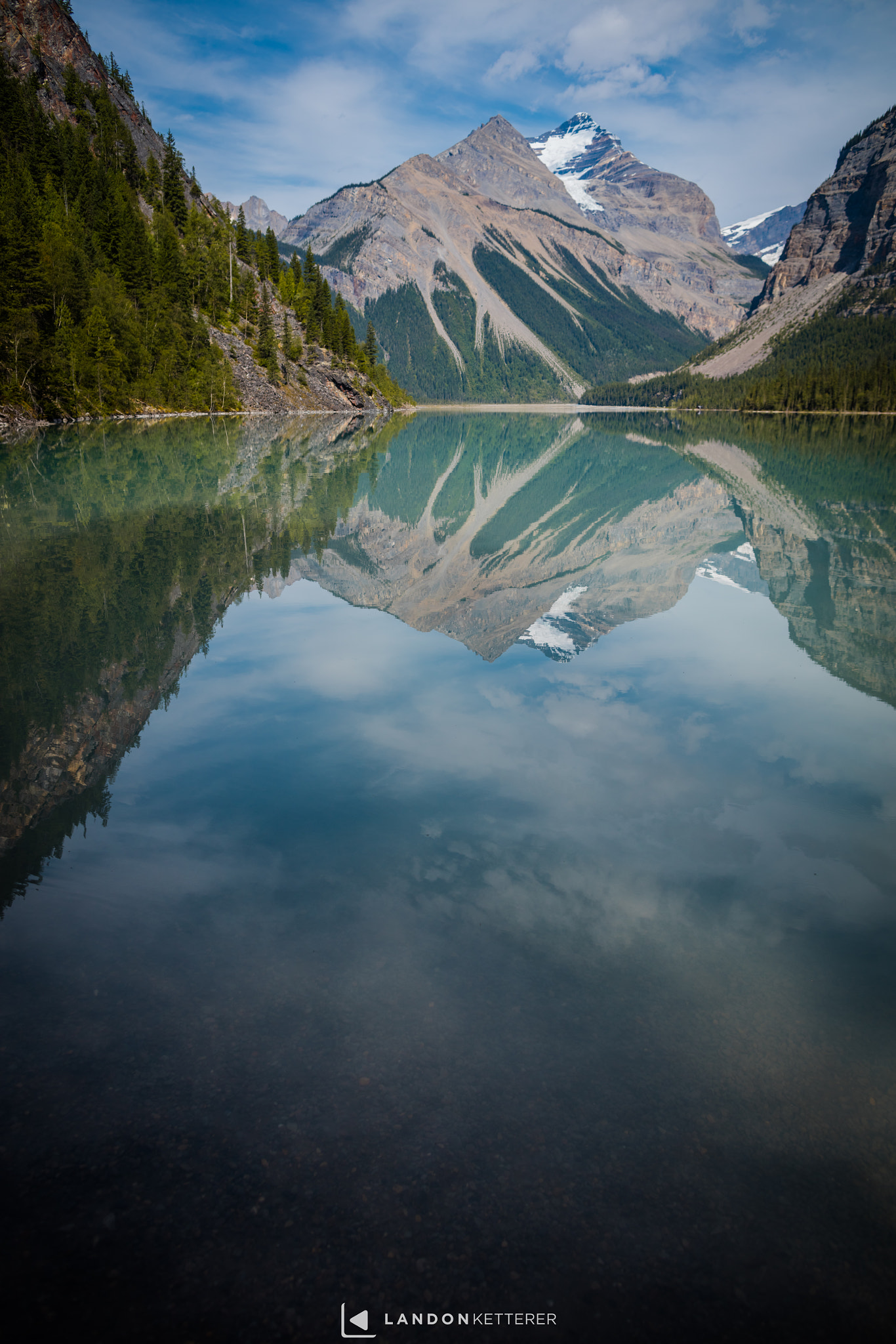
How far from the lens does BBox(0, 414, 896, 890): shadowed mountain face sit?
10.0 meters

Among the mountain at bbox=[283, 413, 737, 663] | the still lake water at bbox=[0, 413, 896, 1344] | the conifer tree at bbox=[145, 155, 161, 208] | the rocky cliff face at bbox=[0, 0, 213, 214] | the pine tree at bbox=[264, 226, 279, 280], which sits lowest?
the still lake water at bbox=[0, 413, 896, 1344]

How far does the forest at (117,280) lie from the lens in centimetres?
6084

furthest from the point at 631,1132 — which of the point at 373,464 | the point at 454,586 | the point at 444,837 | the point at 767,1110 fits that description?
the point at 373,464

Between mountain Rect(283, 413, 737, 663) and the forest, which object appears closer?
mountain Rect(283, 413, 737, 663)

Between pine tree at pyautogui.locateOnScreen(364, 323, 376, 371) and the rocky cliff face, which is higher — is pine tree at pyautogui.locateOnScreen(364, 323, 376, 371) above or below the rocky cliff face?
below

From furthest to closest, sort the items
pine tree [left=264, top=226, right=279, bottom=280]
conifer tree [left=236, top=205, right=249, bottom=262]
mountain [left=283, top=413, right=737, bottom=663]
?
pine tree [left=264, top=226, right=279, bottom=280], conifer tree [left=236, top=205, right=249, bottom=262], mountain [left=283, top=413, right=737, bottom=663]

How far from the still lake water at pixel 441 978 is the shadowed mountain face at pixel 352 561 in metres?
0.16

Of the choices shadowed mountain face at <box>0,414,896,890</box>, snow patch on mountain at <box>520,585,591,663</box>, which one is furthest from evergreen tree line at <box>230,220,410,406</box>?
snow patch on mountain at <box>520,585,591,663</box>

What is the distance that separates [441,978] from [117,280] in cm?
9082

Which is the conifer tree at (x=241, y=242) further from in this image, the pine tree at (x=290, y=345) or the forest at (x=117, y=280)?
the pine tree at (x=290, y=345)

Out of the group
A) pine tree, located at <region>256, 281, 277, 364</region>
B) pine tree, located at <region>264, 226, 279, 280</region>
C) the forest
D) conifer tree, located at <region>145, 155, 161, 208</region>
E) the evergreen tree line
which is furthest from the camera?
pine tree, located at <region>264, 226, 279, 280</region>

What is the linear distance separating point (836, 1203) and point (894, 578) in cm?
1889

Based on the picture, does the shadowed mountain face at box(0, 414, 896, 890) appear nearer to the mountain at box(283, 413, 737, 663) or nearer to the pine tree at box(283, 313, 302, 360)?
the mountain at box(283, 413, 737, 663)

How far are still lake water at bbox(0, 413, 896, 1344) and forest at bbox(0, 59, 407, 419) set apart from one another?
199 feet
